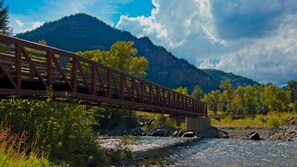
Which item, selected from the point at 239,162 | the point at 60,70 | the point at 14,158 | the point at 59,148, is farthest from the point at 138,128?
the point at 14,158

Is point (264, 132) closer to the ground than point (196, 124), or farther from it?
closer to the ground

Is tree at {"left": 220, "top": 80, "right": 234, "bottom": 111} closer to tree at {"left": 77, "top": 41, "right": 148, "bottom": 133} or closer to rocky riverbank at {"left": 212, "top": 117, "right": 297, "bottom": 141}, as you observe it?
rocky riverbank at {"left": 212, "top": 117, "right": 297, "bottom": 141}

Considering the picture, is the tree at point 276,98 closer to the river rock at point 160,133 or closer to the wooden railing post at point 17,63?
the river rock at point 160,133

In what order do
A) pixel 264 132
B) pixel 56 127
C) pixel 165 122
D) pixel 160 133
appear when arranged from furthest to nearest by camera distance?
pixel 165 122 → pixel 160 133 → pixel 264 132 → pixel 56 127

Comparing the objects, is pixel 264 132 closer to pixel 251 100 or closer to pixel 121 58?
pixel 121 58

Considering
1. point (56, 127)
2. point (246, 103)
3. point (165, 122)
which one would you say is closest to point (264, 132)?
point (165, 122)

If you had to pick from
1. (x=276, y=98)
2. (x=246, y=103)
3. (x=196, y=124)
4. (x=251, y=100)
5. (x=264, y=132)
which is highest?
(x=251, y=100)

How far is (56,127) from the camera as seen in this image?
13.7 metres

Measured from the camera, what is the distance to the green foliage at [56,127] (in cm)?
1289

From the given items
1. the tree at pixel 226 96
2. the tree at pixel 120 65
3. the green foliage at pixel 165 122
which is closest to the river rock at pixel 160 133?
the green foliage at pixel 165 122

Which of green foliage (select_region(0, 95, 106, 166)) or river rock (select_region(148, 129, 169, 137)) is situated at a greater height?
green foliage (select_region(0, 95, 106, 166))

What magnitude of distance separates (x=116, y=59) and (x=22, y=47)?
52796mm

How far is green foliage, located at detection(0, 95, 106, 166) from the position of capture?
42.3ft

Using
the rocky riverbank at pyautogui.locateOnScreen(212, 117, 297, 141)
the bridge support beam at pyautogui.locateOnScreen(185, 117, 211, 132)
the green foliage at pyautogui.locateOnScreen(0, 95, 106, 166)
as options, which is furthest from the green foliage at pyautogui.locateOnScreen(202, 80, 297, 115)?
the green foliage at pyautogui.locateOnScreen(0, 95, 106, 166)
